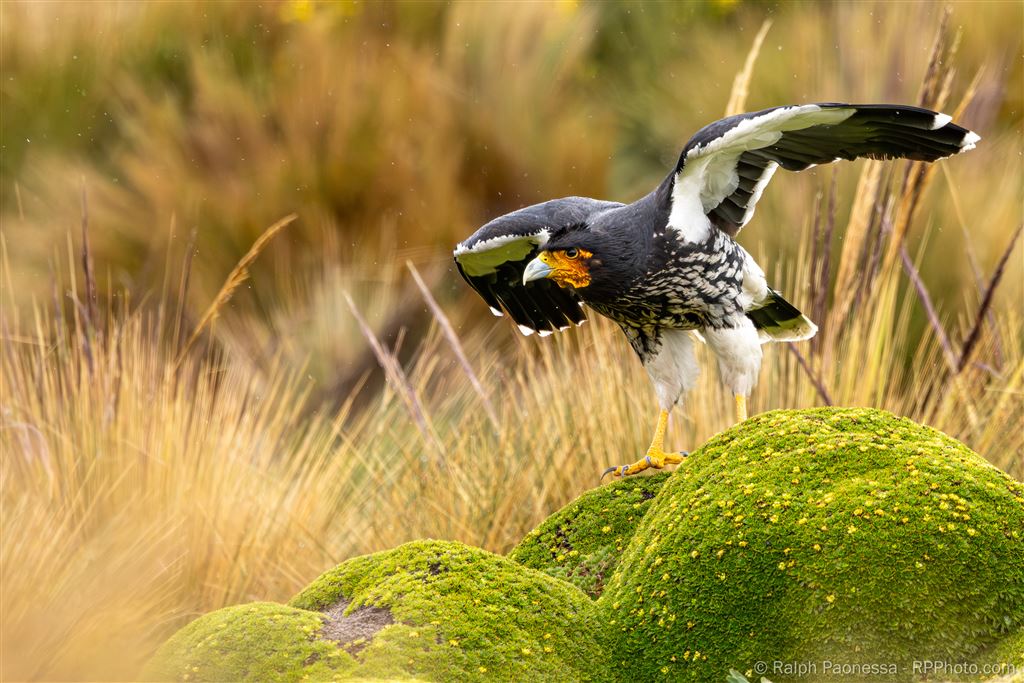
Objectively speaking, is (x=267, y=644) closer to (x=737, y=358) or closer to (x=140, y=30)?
(x=737, y=358)

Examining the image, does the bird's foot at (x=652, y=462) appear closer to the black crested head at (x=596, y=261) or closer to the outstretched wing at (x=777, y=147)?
the black crested head at (x=596, y=261)

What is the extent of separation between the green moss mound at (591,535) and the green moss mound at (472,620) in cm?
44

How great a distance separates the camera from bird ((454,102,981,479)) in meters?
3.53

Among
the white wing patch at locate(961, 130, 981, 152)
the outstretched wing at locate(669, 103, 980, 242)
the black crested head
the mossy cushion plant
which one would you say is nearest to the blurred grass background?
the mossy cushion plant

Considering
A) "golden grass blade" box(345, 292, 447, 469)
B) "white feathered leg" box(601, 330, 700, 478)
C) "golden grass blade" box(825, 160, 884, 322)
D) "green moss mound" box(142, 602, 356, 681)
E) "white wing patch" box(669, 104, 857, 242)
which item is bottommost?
"golden grass blade" box(345, 292, 447, 469)

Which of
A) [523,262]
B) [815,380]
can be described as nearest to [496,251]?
[523,262]

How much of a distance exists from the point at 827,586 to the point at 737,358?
1.42 m

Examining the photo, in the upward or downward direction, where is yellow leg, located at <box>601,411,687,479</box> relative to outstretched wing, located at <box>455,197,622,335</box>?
downward

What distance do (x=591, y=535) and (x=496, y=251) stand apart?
46.2 inches

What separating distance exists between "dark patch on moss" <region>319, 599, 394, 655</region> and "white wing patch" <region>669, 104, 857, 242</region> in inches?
64.7

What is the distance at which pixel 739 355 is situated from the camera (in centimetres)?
404

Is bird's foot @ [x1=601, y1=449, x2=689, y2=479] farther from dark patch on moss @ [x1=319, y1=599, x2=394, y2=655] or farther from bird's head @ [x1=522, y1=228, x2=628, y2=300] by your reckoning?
dark patch on moss @ [x1=319, y1=599, x2=394, y2=655]

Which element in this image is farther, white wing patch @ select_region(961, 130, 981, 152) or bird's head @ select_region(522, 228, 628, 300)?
bird's head @ select_region(522, 228, 628, 300)

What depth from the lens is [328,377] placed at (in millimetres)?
7152
